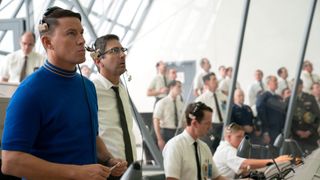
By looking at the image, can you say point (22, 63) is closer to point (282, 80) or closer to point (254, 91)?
point (254, 91)

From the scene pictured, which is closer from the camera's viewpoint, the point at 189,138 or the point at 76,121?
the point at 76,121

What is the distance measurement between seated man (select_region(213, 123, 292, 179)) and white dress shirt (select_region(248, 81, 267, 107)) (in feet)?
13.9

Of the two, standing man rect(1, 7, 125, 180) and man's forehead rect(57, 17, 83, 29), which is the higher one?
man's forehead rect(57, 17, 83, 29)

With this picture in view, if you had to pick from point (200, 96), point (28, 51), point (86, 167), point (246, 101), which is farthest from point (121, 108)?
point (246, 101)

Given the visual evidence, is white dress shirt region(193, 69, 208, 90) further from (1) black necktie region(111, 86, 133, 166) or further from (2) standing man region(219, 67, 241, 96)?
(1) black necktie region(111, 86, 133, 166)

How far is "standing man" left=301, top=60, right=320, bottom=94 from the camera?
29.7 ft

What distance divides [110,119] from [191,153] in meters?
0.99

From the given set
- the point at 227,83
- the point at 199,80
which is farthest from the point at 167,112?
the point at 227,83

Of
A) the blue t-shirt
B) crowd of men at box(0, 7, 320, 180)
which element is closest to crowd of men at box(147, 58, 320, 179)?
crowd of men at box(0, 7, 320, 180)

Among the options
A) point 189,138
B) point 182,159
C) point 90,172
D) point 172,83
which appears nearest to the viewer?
point 90,172

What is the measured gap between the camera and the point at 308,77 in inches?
358

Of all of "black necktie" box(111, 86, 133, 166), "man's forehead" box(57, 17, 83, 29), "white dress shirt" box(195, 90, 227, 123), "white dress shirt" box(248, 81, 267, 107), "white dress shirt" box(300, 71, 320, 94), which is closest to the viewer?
"man's forehead" box(57, 17, 83, 29)

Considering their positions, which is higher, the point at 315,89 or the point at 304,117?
the point at 315,89

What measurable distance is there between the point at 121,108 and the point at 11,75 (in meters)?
2.72
